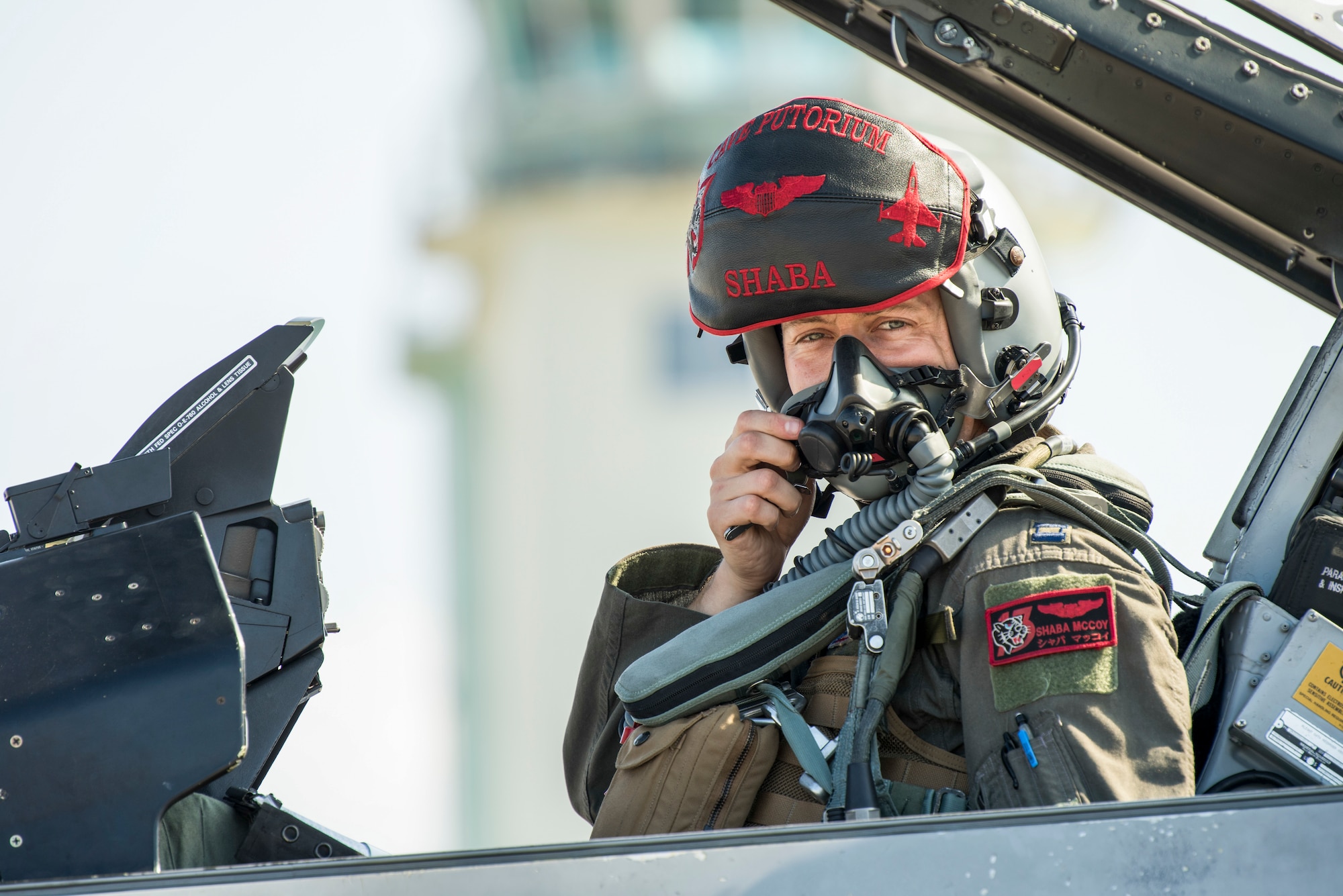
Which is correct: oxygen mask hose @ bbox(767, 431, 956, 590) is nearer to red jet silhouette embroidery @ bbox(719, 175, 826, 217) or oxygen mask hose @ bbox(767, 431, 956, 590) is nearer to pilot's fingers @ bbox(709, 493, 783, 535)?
pilot's fingers @ bbox(709, 493, 783, 535)

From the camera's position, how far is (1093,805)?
3.10 feet

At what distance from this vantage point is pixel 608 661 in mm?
1944

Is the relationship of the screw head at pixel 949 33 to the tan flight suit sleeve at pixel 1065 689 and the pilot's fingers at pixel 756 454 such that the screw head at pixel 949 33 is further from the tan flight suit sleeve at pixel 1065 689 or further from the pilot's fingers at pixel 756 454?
the tan flight suit sleeve at pixel 1065 689

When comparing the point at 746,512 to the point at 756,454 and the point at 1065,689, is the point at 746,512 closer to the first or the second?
the point at 756,454

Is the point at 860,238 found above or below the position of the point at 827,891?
above

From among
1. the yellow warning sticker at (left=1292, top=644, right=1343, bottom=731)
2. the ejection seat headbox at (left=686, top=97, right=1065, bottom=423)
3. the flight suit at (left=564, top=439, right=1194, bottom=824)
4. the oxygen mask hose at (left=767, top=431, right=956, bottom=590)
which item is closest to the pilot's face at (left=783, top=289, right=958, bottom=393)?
the ejection seat headbox at (left=686, top=97, right=1065, bottom=423)

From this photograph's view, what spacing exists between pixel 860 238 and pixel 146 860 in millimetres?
1118

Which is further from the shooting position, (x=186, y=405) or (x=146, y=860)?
(x=186, y=405)

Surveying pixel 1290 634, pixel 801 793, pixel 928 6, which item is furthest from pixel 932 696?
pixel 928 6

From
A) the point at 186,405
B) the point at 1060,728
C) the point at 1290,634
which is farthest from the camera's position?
the point at 186,405

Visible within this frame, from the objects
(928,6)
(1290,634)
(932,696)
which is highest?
(928,6)

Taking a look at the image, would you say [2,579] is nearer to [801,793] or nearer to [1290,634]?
[801,793]

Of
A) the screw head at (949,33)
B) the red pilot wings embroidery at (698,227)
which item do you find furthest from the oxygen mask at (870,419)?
the screw head at (949,33)

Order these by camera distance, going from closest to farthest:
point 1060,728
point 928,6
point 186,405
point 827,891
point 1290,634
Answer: point 827,891 → point 1060,728 → point 1290,634 → point 186,405 → point 928,6
